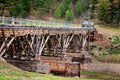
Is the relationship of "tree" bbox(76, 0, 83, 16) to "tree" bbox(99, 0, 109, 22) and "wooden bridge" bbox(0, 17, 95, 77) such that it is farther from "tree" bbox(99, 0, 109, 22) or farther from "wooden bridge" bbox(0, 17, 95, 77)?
"wooden bridge" bbox(0, 17, 95, 77)

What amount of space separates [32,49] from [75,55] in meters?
21.3

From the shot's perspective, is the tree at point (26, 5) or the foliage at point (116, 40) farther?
the tree at point (26, 5)

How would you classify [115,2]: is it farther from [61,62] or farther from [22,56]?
[22,56]

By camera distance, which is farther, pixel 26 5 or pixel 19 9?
pixel 26 5

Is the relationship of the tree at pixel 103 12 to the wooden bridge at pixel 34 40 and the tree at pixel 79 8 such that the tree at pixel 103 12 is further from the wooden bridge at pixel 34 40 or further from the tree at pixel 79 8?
the wooden bridge at pixel 34 40

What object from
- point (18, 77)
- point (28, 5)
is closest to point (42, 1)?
point (28, 5)

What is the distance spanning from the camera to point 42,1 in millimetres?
91750

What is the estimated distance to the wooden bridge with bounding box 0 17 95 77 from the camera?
96.3ft

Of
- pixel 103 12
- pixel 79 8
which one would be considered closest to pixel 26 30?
pixel 103 12

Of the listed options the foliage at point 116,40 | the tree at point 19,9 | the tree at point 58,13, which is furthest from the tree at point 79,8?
the foliage at point 116,40

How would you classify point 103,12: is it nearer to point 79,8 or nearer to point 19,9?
point 19,9

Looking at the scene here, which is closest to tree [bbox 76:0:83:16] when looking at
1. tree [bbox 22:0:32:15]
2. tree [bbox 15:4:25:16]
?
tree [bbox 22:0:32:15]

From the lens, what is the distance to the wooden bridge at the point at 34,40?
2935 cm

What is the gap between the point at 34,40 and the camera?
38125mm
